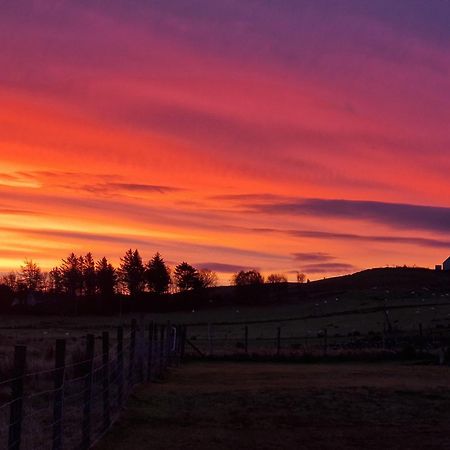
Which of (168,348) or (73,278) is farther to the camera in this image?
(73,278)

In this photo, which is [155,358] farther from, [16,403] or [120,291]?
[120,291]

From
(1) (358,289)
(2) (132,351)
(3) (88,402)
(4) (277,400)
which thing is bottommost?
(4) (277,400)

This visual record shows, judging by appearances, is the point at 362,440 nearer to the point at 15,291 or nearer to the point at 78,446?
the point at 78,446

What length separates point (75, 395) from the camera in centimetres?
1414

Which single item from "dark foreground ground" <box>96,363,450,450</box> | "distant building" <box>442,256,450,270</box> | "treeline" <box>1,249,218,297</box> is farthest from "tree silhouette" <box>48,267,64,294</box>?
"dark foreground ground" <box>96,363,450,450</box>

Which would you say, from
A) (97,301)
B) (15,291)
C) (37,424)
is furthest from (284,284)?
(37,424)

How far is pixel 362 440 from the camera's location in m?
14.4

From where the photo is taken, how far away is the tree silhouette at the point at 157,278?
427 ft

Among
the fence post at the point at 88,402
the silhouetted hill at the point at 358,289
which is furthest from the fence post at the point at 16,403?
the silhouetted hill at the point at 358,289

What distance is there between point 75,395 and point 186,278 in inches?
4572

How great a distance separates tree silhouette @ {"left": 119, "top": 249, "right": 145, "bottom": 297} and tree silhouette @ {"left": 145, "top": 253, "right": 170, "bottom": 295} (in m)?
1.30

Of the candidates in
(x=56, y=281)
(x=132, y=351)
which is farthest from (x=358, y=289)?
(x=132, y=351)

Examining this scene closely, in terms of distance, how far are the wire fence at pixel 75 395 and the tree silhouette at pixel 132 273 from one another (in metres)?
103

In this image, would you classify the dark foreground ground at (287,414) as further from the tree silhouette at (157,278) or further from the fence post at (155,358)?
the tree silhouette at (157,278)
